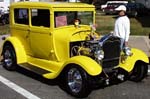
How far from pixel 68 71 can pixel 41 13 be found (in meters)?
1.79

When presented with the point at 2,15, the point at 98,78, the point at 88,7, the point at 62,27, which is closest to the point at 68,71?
the point at 98,78

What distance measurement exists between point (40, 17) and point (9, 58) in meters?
1.64

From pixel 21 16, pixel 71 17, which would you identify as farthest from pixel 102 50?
pixel 21 16

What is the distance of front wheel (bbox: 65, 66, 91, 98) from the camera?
7.32 meters

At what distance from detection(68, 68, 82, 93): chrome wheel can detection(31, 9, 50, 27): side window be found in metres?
1.50

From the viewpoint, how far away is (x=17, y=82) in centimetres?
877

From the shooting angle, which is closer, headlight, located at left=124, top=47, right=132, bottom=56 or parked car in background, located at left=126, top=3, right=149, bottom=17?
headlight, located at left=124, top=47, right=132, bottom=56

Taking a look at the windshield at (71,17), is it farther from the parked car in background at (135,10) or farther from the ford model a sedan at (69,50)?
the parked car in background at (135,10)

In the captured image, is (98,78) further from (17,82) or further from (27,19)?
(27,19)

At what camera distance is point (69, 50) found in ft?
27.1

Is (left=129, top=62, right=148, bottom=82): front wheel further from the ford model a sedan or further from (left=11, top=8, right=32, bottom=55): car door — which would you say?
(left=11, top=8, right=32, bottom=55): car door

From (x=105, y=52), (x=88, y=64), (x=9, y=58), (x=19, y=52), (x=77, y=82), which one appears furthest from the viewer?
(x=9, y=58)

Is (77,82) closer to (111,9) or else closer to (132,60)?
(132,60)

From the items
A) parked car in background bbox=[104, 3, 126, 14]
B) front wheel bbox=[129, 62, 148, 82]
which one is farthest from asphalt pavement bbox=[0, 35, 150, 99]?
parked car in background bbox=[104, 3, 126, 14]
